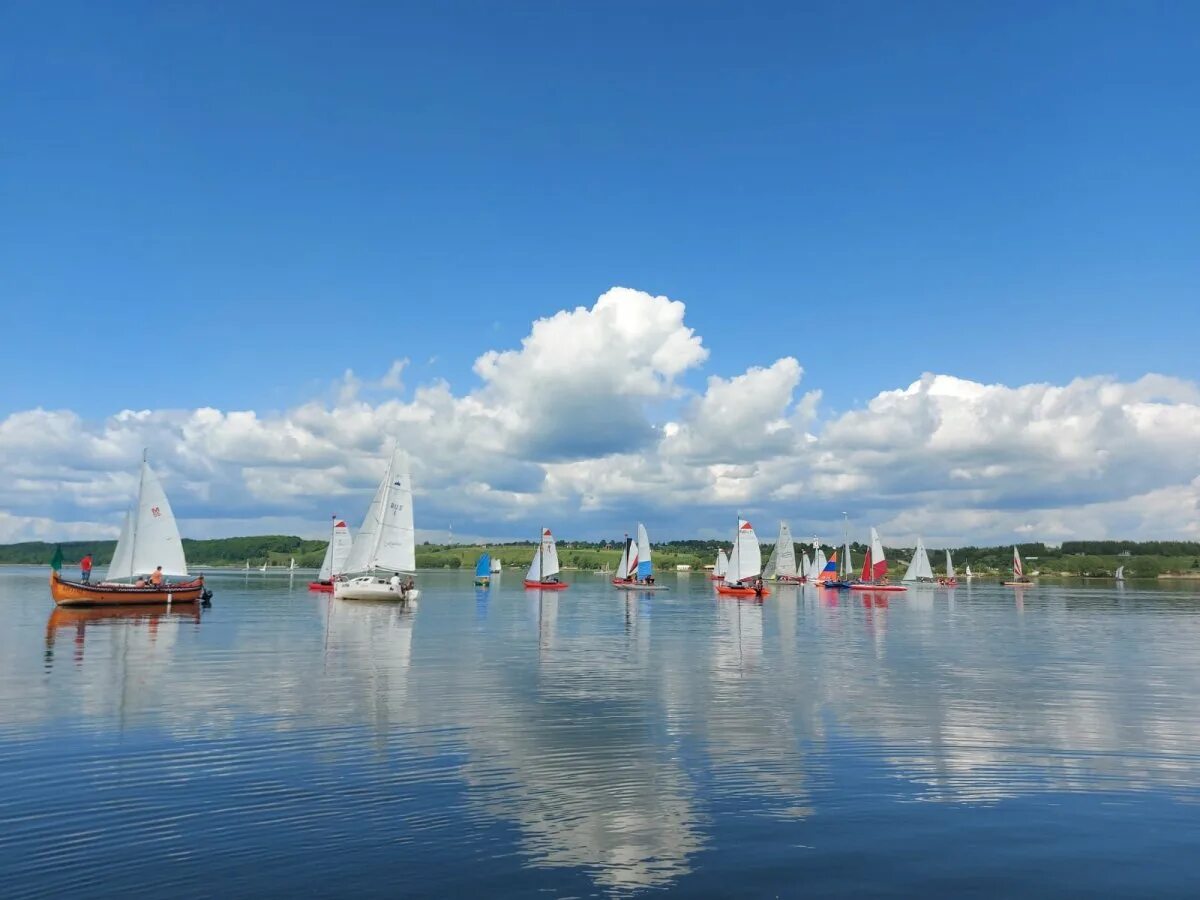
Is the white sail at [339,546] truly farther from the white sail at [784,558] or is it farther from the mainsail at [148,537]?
the white sail at [784,558]

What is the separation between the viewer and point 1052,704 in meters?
32.6

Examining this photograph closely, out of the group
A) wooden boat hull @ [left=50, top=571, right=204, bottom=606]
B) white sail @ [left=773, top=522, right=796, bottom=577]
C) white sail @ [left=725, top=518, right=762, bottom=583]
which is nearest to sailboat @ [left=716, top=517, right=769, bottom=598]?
white sail @ [left=725, top=518, right=762, bottom=583]

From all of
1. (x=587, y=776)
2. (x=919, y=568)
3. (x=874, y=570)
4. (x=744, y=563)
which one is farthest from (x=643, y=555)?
(x=587, y=776)

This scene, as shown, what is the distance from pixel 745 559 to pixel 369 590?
59.8 m

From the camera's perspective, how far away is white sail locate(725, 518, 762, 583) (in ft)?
416

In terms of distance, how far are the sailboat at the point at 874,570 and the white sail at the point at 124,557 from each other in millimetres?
125926

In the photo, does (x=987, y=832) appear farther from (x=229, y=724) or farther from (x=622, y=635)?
(x=622, y=635)

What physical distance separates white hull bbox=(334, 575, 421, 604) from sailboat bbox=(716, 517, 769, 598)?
50.4 metres

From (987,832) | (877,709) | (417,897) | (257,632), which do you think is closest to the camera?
(417,897)

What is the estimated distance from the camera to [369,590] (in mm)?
98188

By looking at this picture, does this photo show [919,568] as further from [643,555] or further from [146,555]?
[146,555]

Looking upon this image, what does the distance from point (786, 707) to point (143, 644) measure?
40.7 metres

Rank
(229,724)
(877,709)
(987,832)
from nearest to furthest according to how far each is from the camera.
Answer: (987,832) → (229,724) → (877,709)

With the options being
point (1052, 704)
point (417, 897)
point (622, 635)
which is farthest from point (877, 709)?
point (622, 635)
